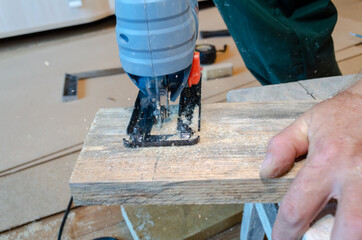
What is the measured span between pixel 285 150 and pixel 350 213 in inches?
7.5

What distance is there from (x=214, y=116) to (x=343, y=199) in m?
0.45

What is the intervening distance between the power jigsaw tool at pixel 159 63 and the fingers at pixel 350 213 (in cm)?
38

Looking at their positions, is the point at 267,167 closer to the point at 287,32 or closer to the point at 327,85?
the point at 327,85

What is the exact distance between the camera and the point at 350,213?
0.54 metres

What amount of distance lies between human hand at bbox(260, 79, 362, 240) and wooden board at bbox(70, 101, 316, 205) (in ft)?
0.23

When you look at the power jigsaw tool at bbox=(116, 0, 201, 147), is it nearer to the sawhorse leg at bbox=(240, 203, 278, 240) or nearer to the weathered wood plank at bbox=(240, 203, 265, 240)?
the sawhorse leg at bbox=(240, 203, 278, 240)

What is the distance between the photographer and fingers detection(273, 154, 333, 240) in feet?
1.94

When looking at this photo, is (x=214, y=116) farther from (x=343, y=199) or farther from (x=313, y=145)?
(x=343, y=199)

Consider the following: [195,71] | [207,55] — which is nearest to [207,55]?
[207,55]

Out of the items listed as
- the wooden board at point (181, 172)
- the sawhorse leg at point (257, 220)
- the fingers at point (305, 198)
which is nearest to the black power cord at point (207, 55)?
the sawhorse leg at point (257, 220)

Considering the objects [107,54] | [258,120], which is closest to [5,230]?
[258,120]

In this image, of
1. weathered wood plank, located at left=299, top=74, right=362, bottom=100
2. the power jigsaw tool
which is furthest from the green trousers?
the power jigsaw tool

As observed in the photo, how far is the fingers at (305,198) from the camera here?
1.94ft

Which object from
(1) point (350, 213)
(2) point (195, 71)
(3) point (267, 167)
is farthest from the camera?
(2) point (195, 71)
